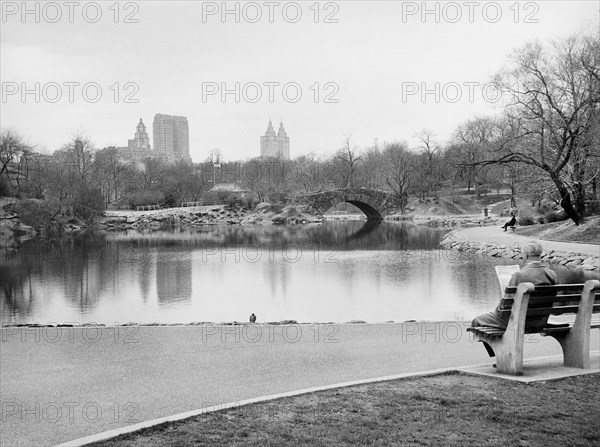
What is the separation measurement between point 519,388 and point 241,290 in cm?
1429

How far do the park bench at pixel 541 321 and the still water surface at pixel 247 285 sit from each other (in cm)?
709

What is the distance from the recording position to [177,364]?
764cm

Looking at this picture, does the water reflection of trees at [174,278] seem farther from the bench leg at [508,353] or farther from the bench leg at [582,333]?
the bench leg at [582,333]

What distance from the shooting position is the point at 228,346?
28.2ft

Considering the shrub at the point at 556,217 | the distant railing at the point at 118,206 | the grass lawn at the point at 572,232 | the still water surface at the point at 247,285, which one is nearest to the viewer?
the still water surface at the point at 247,285

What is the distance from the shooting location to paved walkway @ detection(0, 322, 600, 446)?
230 inches

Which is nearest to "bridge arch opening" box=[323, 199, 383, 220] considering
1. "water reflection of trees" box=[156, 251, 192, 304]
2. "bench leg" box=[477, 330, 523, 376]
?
"water reflection of trees" box=[156, 251, 192, 304]

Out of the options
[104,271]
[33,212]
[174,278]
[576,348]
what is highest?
[33,212]

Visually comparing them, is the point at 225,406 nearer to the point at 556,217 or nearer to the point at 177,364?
the point at 177,364

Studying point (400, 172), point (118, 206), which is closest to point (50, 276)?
point (118, 206)

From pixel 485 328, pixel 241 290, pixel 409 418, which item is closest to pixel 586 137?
pixel 241 290

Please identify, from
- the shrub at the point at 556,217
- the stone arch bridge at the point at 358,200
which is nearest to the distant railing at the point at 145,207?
the stone arch bridge at the point at 358,200

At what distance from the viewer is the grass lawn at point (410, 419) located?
4617 mm

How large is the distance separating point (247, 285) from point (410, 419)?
16.0m
